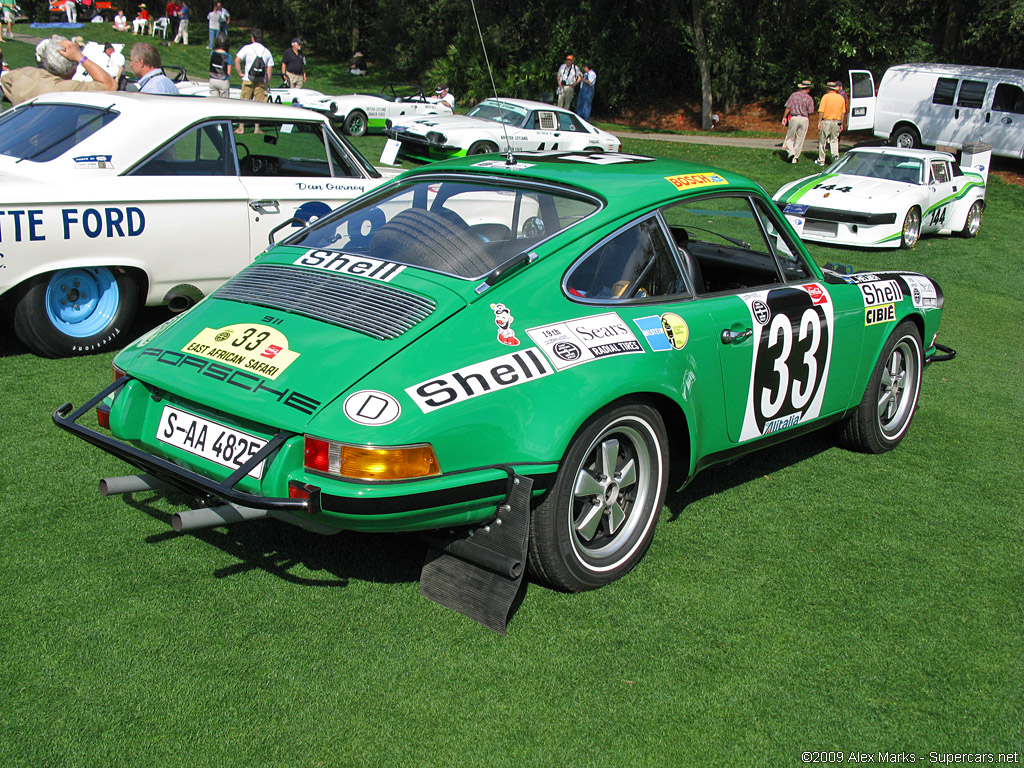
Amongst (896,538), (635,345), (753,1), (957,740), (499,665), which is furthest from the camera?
(753,1)

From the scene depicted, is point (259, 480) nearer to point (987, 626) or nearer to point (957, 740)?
point (957, 740)

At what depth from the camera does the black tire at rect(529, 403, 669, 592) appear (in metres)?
3.24

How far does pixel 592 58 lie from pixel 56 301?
26672 millimetres

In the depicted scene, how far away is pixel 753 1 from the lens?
94.2 ft

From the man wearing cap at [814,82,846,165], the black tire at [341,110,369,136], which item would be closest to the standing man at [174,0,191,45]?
the black tire at [341,110,369,136]

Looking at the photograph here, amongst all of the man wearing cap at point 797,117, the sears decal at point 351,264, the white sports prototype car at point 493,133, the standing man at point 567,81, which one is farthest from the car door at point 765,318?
the standing man at point 567,81

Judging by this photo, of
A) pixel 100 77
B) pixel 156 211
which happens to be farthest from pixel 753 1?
pixel 156 211

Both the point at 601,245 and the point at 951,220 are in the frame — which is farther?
the point at 951,220

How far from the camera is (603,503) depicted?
3.51 metres

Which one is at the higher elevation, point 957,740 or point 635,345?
point 635,345

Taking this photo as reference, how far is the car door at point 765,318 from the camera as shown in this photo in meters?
3.96

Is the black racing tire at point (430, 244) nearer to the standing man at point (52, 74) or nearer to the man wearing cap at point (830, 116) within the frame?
the standing man at point (52, 74)

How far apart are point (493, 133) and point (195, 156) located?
989 cm

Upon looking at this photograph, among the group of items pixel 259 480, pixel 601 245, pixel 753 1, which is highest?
pixel 753 1
